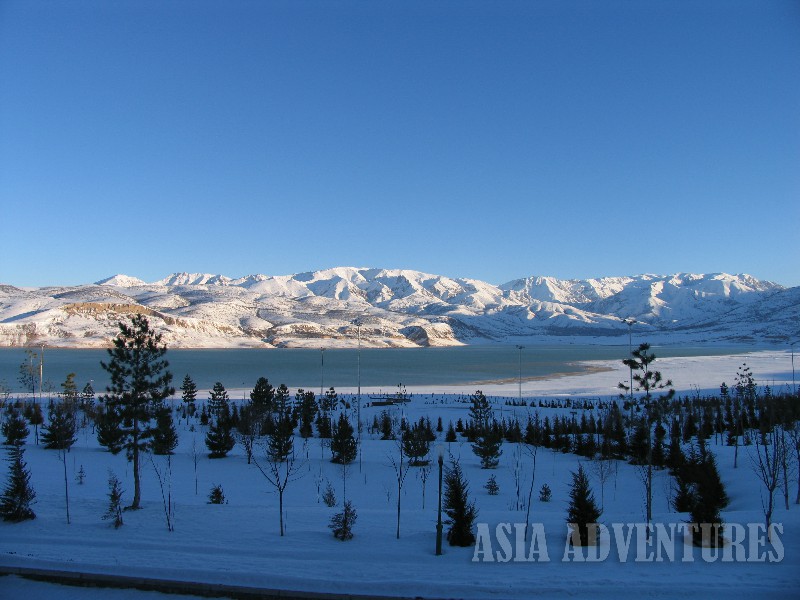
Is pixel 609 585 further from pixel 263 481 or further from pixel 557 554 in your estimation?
pixel 263 481

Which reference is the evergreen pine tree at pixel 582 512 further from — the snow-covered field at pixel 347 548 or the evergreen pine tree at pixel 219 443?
the evergreen pine tree at pixel 219 443

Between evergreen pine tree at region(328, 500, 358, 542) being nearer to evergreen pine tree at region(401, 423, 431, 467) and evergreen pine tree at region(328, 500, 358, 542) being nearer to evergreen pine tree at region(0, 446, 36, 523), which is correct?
evergreen pine tree at region(0, 446, 36, 523)

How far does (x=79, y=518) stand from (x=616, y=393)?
57856 millimetres

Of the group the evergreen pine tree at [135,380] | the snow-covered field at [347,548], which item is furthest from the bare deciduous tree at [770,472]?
the evergreen pine tree at [135,380]

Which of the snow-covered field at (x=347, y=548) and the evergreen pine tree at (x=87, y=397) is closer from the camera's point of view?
the snow-covered field at (x=347, y=548)

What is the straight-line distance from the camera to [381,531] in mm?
13578

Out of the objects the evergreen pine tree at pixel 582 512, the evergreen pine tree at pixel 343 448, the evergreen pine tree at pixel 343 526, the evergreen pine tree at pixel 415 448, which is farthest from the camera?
the evergreen pine tree at pixel 343 448

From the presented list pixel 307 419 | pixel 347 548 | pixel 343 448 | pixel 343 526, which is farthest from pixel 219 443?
pixel 347 548

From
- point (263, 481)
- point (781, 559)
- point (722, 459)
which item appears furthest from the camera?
point (722, 459)

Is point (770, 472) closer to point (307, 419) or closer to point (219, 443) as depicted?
point (219, 443)

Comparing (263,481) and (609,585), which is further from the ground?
(609,585)

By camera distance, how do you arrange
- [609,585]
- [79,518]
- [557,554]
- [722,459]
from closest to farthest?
1. [609,585]
2. [557,554]
3. [79,518]
4. [722,459]

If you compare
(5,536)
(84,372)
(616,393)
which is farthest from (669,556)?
(84,372)

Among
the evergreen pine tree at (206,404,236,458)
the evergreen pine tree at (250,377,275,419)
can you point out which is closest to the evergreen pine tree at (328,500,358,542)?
the evergreen pine tree at (206,404,236,458)
